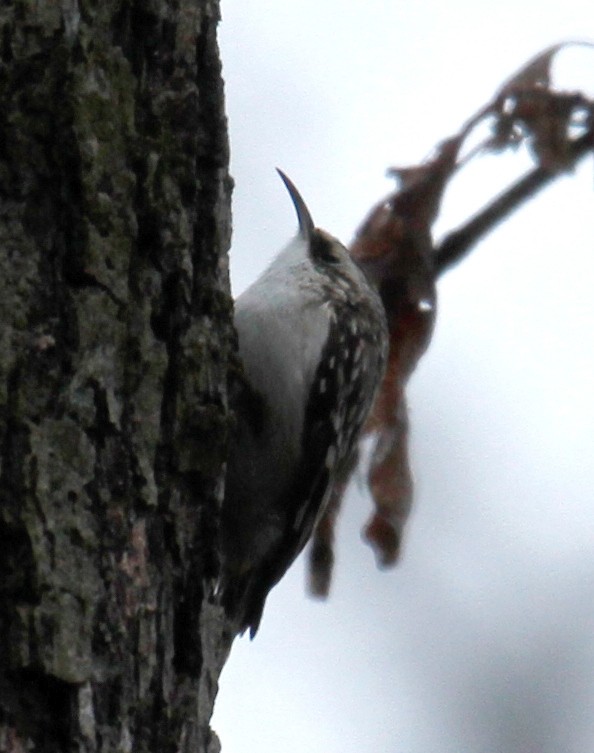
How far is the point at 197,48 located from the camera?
2502 mm

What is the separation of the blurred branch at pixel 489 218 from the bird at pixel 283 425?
70cm

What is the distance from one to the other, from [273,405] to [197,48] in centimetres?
116

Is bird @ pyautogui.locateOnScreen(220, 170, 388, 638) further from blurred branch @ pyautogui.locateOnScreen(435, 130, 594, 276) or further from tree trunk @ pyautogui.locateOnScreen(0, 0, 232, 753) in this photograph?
tree trunk @ pyautogui.locateOnScreen(0, 0, 232, 753)

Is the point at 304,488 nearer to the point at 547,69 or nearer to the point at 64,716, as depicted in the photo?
the point at 547,69

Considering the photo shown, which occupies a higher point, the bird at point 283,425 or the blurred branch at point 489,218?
the blurred branch at point 489,218

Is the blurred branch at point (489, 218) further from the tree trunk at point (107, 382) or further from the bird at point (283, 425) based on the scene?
the bird at point (283, 425)

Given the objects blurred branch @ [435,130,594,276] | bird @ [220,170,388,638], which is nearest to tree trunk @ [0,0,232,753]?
blurred branch @ [435,130,594,276]

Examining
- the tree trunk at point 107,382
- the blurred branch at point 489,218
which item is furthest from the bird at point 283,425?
the tree trunk at point 107,382

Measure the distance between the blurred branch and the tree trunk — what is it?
0.47 meters

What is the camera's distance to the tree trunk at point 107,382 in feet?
6.08

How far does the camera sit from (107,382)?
2.06 metres

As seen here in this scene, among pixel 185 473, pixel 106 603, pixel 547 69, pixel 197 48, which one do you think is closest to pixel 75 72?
pixel 197 48

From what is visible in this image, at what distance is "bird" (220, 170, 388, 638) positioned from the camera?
344 cm

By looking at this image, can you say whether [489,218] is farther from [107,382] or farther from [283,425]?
[283,425]
